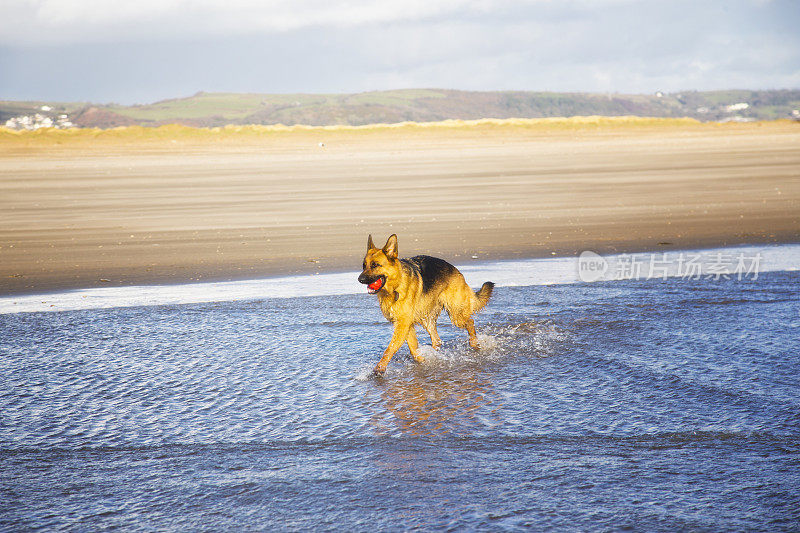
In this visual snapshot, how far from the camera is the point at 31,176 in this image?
27188 millimetres

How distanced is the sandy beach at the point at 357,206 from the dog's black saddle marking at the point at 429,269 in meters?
4.23

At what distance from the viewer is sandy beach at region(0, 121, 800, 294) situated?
1209cm

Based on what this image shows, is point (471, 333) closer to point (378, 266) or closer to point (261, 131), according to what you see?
point (378, 266)

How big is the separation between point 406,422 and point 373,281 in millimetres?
1331

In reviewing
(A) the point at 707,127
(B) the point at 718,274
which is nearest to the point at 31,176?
(B) the point at 718,274

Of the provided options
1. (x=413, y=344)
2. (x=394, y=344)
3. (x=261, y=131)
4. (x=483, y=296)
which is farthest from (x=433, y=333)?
(x=261, y=131)

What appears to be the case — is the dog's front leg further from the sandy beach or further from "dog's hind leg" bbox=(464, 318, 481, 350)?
the sandy beach

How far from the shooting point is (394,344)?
6.14 metres

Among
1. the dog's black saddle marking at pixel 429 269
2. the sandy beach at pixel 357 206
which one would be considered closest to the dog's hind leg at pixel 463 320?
the dog's black saddle marking at pixel 429 269

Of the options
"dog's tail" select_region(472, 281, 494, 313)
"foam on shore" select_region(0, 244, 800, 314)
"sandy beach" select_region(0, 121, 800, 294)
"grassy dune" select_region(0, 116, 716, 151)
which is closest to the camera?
"dog's tail" select_region(472, 281, 494, 313)

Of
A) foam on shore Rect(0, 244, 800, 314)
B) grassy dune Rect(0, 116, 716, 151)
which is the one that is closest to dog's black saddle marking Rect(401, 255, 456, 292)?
foam on shore Rect(0, 244, 800, 314)

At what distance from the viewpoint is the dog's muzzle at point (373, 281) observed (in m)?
Answer: 5.87

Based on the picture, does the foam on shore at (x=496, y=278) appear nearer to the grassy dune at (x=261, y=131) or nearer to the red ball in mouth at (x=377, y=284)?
the red ball in mouth at (x=377, y=284)

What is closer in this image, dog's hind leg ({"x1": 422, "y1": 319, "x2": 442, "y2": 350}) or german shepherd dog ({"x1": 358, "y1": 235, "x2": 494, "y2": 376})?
german shepherd dog ({"x1": 358, "y1": 235, "x2": 494, "y2": 376})
